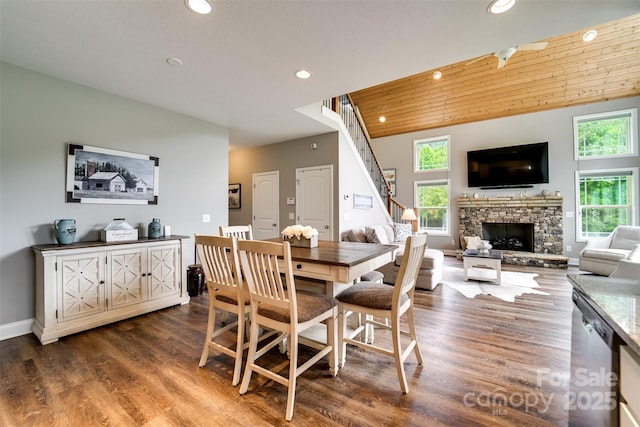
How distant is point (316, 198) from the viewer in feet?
17.3

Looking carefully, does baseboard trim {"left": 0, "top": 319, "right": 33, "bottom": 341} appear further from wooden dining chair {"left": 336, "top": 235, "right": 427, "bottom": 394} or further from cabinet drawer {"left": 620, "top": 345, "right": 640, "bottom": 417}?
cabinet drawer {"left": 620, "top": 345, "right": 640, "bottom": 417}

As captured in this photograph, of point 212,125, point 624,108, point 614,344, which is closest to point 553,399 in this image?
point 614,344

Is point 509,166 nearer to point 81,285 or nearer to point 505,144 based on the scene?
point 505,144

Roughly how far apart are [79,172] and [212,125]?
1.98 metres

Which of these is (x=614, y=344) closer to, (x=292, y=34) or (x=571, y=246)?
(x=292, y=34)

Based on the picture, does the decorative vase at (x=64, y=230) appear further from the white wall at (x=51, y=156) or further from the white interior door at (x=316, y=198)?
the white interior door at (x=316, y=198)

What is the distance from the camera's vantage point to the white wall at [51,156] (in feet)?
8.76

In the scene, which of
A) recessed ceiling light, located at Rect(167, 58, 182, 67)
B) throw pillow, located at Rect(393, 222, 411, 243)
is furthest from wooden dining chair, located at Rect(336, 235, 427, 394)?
throw pillow, located at Rect(393, 222, 411, 243)

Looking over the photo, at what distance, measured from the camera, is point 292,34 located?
89.2 inches

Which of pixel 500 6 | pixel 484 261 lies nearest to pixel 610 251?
pixel 484 261

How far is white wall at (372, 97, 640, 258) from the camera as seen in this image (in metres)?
6.16

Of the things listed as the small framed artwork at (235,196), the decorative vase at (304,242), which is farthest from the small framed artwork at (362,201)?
the decorative vase at (304,242)

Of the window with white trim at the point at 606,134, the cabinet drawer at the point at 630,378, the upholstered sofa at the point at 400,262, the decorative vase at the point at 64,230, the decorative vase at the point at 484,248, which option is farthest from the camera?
the window with white trim at the point at 606,134

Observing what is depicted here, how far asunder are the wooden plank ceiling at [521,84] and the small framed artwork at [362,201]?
302 cm
